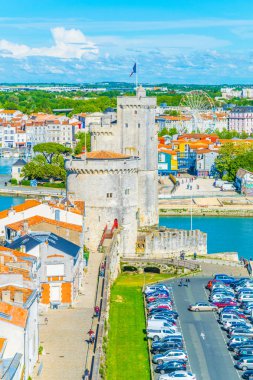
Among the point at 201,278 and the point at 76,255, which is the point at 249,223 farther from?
the point at 76,255

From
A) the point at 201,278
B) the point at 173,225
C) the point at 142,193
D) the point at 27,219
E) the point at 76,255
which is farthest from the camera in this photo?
the point at 173,225

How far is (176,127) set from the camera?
103m

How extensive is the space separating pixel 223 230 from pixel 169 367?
2565 centimetres

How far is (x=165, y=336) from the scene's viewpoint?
2069 centimetres

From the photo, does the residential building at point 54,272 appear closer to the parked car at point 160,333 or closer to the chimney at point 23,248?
the chimney at point 23,248

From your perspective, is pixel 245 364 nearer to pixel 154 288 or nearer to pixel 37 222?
pixel 154 288

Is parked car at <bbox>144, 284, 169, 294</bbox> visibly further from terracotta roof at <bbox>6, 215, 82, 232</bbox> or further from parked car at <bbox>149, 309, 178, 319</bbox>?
terracotta roof at <bbox>6, 215, 82, 232</bbox>

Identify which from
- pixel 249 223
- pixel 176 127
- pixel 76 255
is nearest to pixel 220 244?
pixel 249 223

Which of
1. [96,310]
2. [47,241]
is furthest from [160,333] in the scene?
[47,241]

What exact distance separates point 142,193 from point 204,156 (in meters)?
36.1

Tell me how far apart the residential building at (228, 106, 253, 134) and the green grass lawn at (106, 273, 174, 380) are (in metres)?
86.1

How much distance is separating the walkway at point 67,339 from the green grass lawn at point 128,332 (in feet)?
2.20

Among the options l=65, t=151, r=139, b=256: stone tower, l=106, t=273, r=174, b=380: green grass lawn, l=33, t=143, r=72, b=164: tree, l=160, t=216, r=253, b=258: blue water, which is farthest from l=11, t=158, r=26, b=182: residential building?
l=106, t=273, r=174, b=380: green grass lawn

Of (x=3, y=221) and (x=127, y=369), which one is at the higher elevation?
(x=3, y=221)
